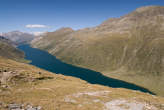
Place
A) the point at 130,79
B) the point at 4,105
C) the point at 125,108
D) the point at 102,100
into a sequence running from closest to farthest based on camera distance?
the point at 4,105 → the point at 125,108 → the point at 102,100 → the point at 130,79

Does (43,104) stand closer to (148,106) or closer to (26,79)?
(26,79)

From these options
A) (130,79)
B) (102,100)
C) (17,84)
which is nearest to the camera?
(102,100)

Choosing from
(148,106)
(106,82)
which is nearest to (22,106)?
(148,106)

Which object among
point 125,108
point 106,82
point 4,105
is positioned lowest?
point 106,82

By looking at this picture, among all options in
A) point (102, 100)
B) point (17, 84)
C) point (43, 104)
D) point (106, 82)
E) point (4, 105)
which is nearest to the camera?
point (4, 105)

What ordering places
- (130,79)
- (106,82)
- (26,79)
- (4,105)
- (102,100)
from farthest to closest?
1. (130,79)
2. (106,82)
3. (26,79)
4. (102,100)
5. (4,105)

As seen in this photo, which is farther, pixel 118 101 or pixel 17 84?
pixel 17 84

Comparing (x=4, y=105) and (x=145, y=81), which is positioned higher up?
(x=4, y=105)


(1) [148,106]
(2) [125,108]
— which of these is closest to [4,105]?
(2) [125,108]

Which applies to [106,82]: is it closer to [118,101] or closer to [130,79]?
Answer: [130,79]
